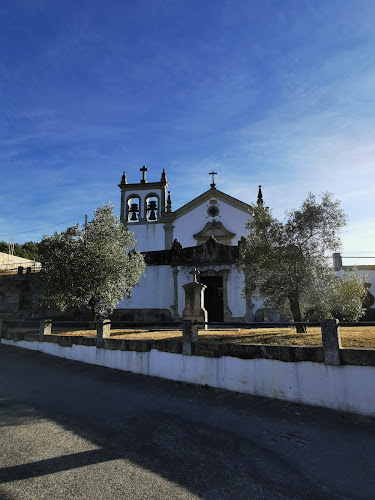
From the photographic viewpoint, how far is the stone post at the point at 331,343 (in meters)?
5.68

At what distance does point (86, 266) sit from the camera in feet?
39.6

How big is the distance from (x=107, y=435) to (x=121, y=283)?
837 cm

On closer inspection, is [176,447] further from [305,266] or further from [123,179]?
[123,179]

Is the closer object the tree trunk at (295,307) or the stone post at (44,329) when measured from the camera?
the tree trunk at (295,307)

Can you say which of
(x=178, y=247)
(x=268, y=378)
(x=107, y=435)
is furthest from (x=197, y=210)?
(x=107, y=435)

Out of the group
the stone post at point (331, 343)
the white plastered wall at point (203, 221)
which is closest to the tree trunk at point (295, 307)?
the stone post at point (331, 343)

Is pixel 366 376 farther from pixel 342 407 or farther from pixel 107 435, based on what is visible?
pixel 107 435

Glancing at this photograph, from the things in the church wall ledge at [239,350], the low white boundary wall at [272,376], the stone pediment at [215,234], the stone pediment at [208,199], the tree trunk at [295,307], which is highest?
the stone pediment at [208,199]

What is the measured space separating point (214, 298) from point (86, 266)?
688 cm

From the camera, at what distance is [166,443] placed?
4.42 meters

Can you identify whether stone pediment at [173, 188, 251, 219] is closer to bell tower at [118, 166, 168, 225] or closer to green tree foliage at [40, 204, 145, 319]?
bell tower at [118, 166, 168, 225]

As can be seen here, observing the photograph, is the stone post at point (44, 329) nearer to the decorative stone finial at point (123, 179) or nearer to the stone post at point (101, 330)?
the stone post at point (101, 330)

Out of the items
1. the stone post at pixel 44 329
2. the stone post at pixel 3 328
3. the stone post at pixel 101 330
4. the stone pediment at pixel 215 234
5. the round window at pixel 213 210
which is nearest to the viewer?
the stone post at pixel 101 330

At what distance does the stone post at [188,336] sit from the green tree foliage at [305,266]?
2667 mm
